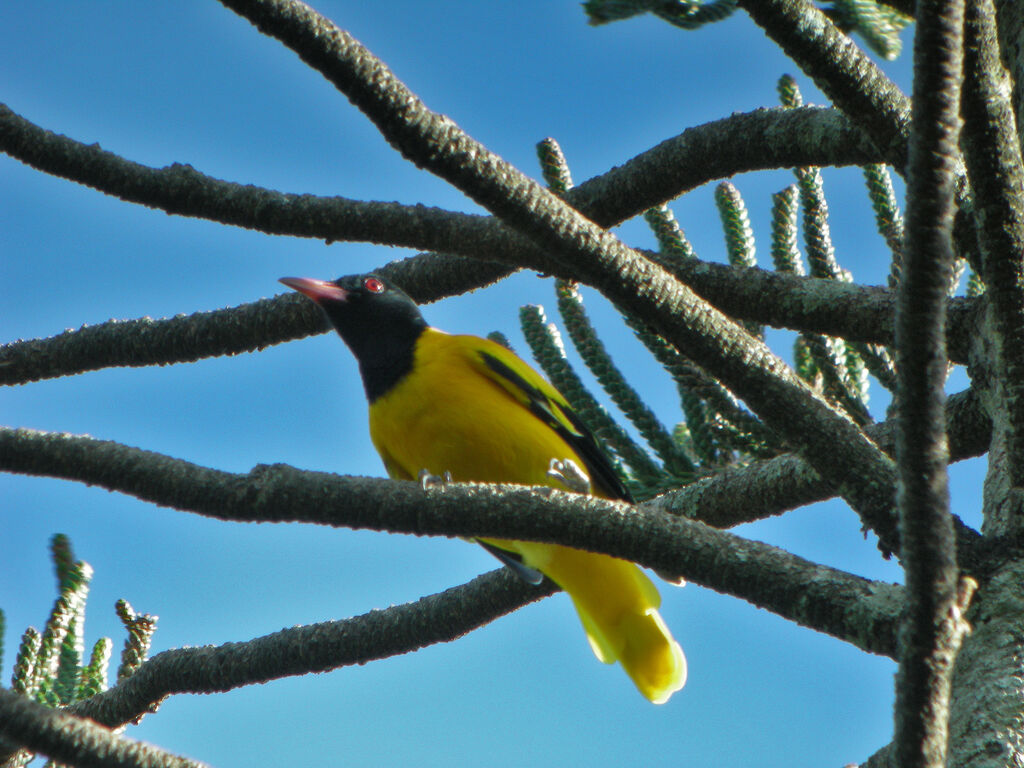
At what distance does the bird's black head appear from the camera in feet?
14.6

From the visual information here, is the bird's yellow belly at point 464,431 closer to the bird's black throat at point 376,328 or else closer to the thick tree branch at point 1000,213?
the bird's black throat at point 376,328

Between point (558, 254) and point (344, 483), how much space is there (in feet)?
2.06

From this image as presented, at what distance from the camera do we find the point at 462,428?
3953mm

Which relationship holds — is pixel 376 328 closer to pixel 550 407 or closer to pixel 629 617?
pixel 550 407

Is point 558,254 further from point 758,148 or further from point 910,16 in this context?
point 910,16

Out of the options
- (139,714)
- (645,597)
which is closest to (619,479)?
(645,597)

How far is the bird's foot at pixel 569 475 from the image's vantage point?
3.62 m

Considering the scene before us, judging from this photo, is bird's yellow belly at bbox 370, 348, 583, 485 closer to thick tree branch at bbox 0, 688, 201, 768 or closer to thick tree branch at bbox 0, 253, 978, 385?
thick tree branch at bbox 0, 253, 978, 385

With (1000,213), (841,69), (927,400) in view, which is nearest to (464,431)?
(841,69)

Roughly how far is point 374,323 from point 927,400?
11.8 feet

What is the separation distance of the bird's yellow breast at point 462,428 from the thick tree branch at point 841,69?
1807 mm

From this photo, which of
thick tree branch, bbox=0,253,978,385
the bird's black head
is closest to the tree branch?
thick tree branch, bbox=0,253,978,385

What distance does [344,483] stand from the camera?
1945 mm

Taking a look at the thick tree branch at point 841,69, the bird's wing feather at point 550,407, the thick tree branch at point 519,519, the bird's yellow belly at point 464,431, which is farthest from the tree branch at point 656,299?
the bird's wing feather at point 550,407
